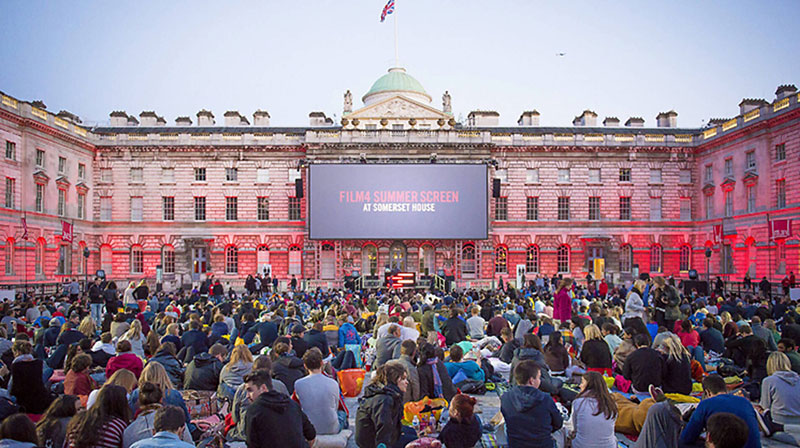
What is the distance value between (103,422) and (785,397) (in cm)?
892

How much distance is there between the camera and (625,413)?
324 inches

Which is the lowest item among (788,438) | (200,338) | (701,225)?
(788,438)

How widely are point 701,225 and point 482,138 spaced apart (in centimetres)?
1634

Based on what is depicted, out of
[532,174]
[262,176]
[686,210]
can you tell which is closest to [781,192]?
[686,210]

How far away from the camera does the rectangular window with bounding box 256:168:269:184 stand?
4216cm

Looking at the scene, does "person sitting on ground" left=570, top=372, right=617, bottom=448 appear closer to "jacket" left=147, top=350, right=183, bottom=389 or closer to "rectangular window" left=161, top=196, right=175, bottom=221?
"jacket" left=147, top=350, right=183, bottom=389

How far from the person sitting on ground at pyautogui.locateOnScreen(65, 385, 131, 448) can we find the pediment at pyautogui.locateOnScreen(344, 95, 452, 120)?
4103 centimetres

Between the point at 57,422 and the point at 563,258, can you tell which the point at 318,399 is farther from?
the point at 563,258

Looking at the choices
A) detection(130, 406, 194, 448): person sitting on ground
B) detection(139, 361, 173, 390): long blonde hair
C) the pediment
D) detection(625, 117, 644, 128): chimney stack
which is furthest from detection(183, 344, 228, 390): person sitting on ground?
detection(625, 117, 644, 128): chimney stack

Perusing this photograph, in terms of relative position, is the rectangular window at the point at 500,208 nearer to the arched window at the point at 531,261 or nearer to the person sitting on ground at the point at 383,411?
the arched window at the point at 531,261

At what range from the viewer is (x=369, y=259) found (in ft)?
137

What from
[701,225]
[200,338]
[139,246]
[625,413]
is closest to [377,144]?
[139,246]

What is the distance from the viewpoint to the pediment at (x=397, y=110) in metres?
45.7

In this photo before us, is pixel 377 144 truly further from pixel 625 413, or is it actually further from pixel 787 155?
pixel 625 413
